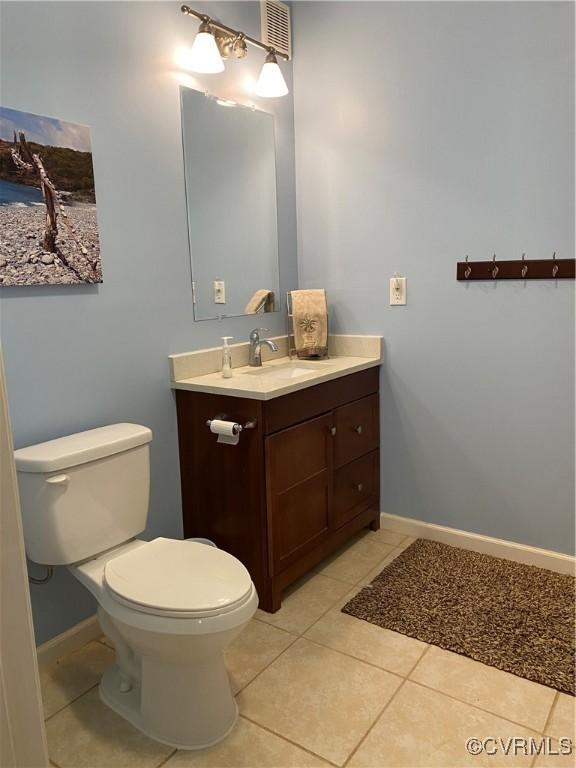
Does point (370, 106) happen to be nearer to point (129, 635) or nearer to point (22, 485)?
point (22, 485)

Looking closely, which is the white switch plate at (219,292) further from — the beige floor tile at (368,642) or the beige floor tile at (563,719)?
the beige floor tile at (563,719)

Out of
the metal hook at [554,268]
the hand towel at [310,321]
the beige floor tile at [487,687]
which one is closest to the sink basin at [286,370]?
the hand towel at [310,321]

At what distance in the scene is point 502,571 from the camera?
7.95 feet

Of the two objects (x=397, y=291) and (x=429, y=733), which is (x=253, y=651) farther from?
(x=397, y=291)

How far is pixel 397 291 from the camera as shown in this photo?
2.63 m

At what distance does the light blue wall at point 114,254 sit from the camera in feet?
5.81

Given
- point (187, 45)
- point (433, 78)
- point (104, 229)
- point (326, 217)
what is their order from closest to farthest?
point (104, 229)
point (187, 45)
point (433, 78)
point (326, 217)

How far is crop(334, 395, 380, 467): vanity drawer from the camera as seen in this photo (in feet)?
8.18

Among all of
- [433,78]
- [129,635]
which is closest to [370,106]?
[433,78]

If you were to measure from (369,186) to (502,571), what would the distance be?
176 centimetres

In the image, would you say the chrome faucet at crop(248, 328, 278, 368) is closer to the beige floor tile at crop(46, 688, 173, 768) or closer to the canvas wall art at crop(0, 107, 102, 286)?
the canvas wall art at crop(0, 107, 102, 286)

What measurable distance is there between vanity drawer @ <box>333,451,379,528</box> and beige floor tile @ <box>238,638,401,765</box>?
67 cm

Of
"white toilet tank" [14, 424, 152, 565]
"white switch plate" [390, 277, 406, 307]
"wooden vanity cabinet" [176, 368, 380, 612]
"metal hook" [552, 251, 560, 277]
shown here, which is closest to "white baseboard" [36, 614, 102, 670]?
"white toilet tank" [14, 424, 152, 565]

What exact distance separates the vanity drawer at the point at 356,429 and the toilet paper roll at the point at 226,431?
21.6 inches
